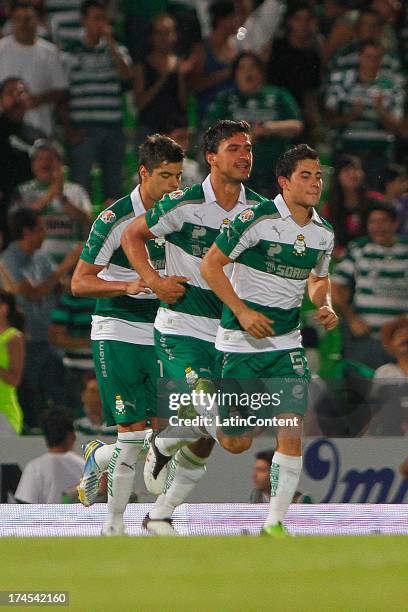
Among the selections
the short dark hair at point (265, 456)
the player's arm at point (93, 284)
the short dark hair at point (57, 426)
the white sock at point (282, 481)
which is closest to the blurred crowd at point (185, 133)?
the short dark hair at point (265, 456)

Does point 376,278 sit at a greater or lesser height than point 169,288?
lesser

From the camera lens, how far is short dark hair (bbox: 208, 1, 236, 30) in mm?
14078

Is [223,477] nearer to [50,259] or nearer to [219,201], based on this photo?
[219,201]

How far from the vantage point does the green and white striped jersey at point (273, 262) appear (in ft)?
28.9

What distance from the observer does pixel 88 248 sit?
940 centimetres

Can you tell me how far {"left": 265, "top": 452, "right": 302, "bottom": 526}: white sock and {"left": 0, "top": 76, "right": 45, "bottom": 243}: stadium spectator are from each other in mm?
5133

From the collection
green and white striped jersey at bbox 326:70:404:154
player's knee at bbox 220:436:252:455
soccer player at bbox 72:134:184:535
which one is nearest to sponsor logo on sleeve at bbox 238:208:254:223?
soccer player at bbox 72:134:184:535

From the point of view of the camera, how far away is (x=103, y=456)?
9.85 meters

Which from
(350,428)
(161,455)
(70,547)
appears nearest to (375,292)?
(350,428)

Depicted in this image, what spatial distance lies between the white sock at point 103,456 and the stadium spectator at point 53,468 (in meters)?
0.45

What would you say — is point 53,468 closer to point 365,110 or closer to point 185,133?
point 185,133

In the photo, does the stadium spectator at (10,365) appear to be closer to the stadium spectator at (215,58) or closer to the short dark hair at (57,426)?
the short dark hair at (57,426)

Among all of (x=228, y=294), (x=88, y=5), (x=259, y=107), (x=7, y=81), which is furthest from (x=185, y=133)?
(x=228, y=294)

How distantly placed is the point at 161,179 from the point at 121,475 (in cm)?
176
